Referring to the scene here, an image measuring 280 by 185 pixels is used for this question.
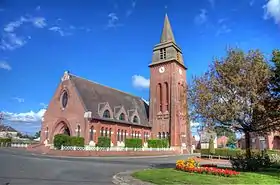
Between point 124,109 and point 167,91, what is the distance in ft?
37.5

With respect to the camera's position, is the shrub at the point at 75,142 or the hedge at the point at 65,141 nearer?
the hedge at the point at 65,141

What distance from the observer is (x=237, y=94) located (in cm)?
1970

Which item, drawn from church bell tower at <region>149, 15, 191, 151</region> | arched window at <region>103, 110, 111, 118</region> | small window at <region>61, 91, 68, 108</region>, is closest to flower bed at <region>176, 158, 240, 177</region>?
arched window at <region>103, 110, 111, 118</region>

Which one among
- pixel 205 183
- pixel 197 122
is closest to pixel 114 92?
pixel 197 122

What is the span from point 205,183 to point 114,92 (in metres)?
49.1

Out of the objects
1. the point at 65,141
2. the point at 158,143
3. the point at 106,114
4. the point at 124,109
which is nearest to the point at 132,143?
the point at 106,114

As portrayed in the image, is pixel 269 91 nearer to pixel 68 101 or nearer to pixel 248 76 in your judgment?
pixel 248 76

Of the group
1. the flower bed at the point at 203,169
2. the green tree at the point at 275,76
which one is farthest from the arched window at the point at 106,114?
the green tree at the point at 275,76

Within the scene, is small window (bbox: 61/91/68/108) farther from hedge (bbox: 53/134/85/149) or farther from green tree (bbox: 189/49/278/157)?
green tree (bbox: 189/49/278/157)

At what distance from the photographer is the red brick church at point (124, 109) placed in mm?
47812

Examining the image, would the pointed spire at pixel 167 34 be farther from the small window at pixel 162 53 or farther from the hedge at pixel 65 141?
the hedge at pixel 65 141

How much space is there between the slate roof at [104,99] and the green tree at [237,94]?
29.0 metres

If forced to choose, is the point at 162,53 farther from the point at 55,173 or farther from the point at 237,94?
the point at 55,173

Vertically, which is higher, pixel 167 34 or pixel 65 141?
pixel 167 34
